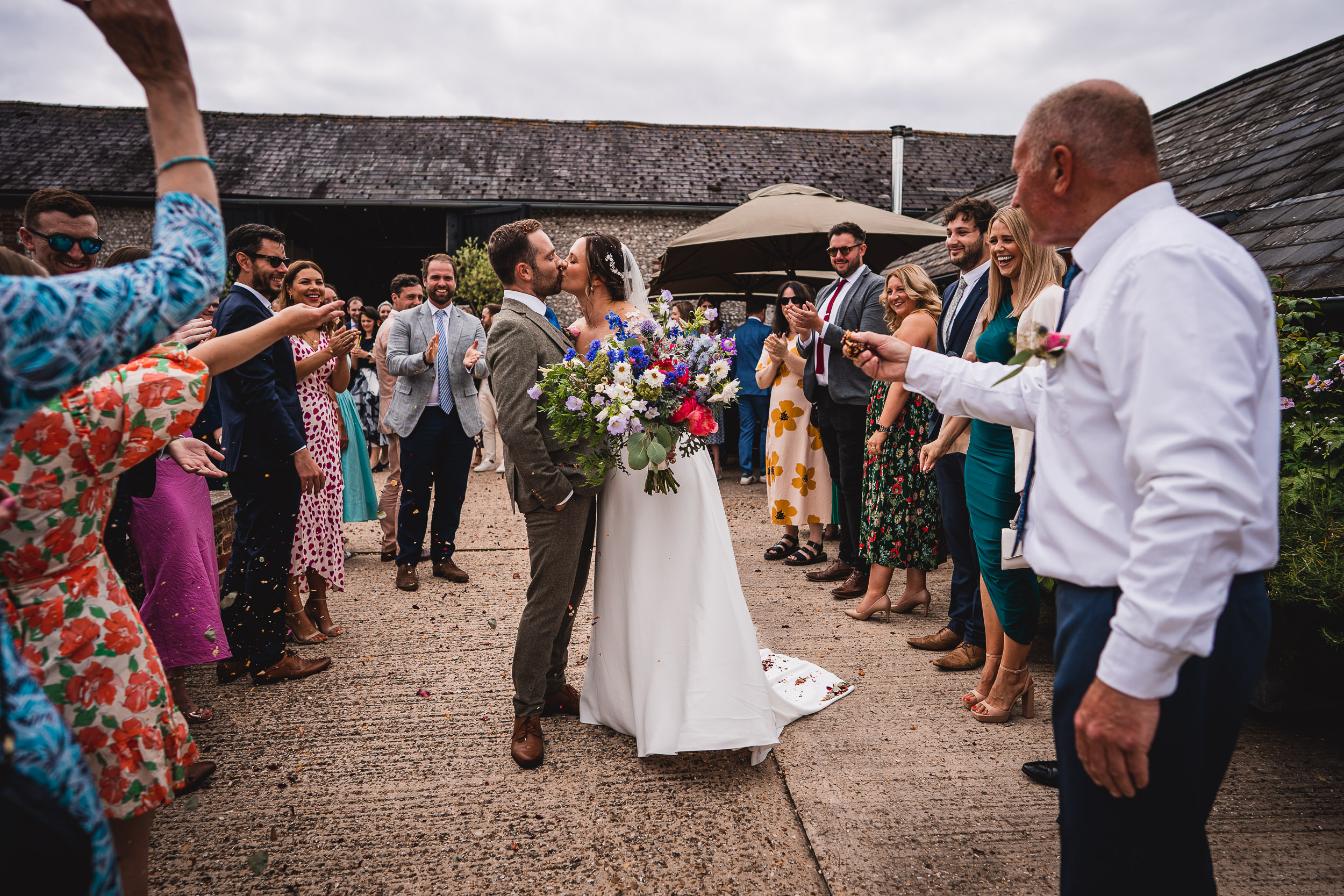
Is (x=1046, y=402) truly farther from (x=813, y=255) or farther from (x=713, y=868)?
(x=813, y=255)

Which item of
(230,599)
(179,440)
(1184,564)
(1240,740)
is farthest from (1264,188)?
(230,599)

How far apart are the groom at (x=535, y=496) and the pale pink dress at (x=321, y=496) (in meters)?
1.85

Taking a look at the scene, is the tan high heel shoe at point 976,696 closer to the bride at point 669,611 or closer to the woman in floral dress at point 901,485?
the bride at point 669,611

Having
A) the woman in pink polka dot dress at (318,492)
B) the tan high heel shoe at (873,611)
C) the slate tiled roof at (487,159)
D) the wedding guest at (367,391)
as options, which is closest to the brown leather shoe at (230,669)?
the woman in pink polka dot dress at (318,492)

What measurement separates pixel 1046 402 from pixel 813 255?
6.84 metres

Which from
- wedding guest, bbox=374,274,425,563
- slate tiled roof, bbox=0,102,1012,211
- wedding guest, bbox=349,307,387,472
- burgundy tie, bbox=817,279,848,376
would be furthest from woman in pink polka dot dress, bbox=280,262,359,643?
slate tiled roof, bbox=0,102,1012,211

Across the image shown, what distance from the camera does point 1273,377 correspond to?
4.27 feet

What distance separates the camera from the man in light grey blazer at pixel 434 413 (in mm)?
5301

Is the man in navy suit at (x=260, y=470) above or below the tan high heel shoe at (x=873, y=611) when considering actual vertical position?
above

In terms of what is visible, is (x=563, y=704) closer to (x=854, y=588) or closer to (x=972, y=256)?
(x=854, y=588)

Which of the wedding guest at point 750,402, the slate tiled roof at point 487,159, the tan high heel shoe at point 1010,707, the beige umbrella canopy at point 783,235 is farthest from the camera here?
the slate tiled roof at point 487,159

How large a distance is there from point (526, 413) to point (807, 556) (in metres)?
3.66

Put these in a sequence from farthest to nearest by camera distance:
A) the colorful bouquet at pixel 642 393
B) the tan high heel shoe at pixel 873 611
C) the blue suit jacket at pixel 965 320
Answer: the tan high heel shoe at pixel 873 611
the blue suit jacket at pixel 965 320
the colorful bouquet at pixel 642 393

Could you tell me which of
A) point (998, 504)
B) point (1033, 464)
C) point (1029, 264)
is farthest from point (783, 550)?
point (1033, 464)
